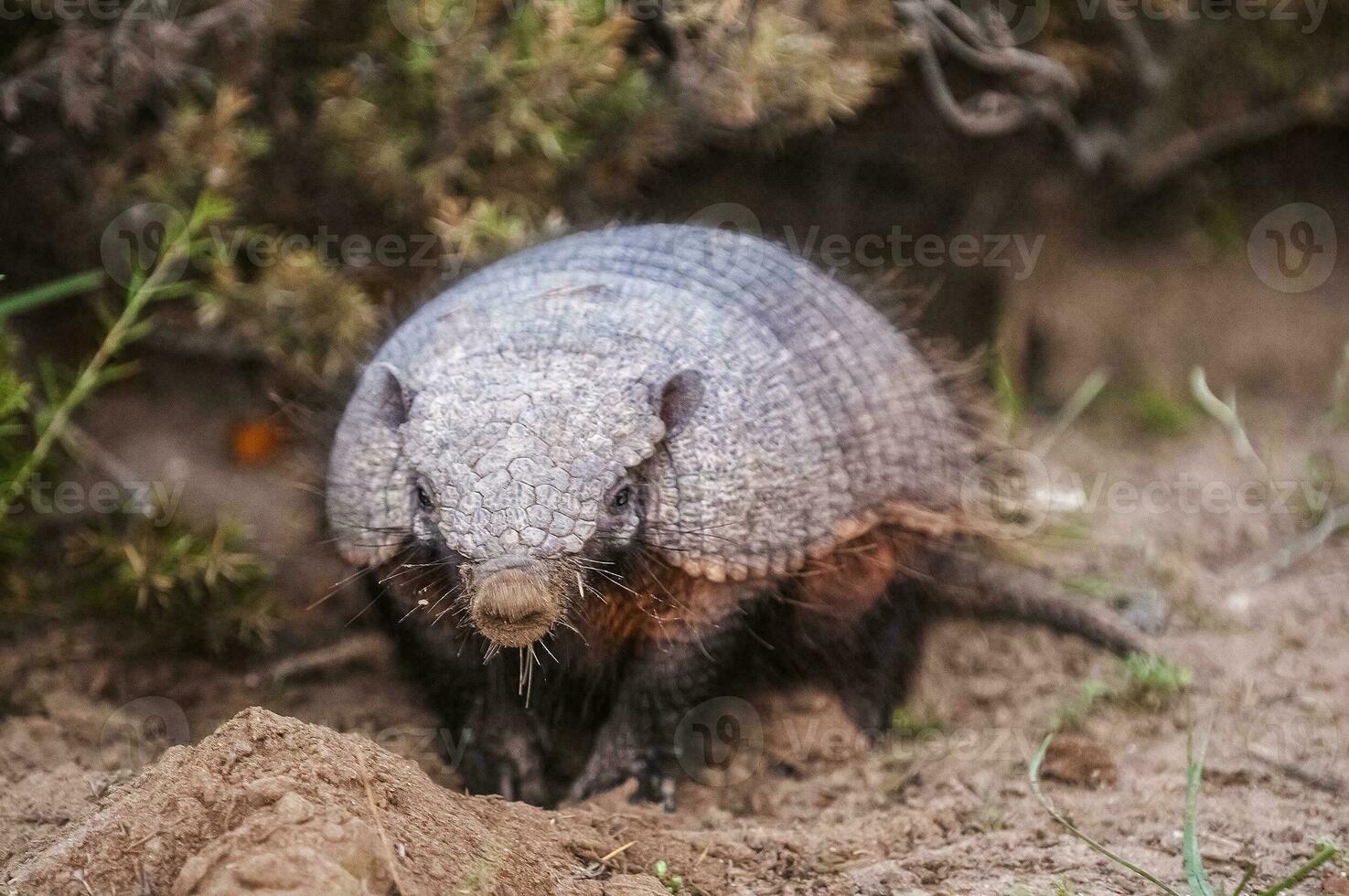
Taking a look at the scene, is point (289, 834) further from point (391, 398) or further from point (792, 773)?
point (792, 773)

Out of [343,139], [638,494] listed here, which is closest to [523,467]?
[638,494]

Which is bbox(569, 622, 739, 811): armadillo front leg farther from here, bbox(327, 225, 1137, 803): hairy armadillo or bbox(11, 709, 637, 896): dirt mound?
bbox(11, 709, 637, 896): dirt mound

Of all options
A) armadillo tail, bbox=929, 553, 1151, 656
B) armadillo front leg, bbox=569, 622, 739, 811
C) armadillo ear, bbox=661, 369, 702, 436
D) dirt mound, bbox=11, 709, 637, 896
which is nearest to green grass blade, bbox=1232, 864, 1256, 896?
dirt mound, bbox=11, 709, 637, 896

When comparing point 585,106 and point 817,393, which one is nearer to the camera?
point 817,393

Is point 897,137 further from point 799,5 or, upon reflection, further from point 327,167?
point 327,167

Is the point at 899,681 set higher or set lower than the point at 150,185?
lower

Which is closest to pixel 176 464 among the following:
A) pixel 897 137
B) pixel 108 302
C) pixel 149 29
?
pixel 108 302
